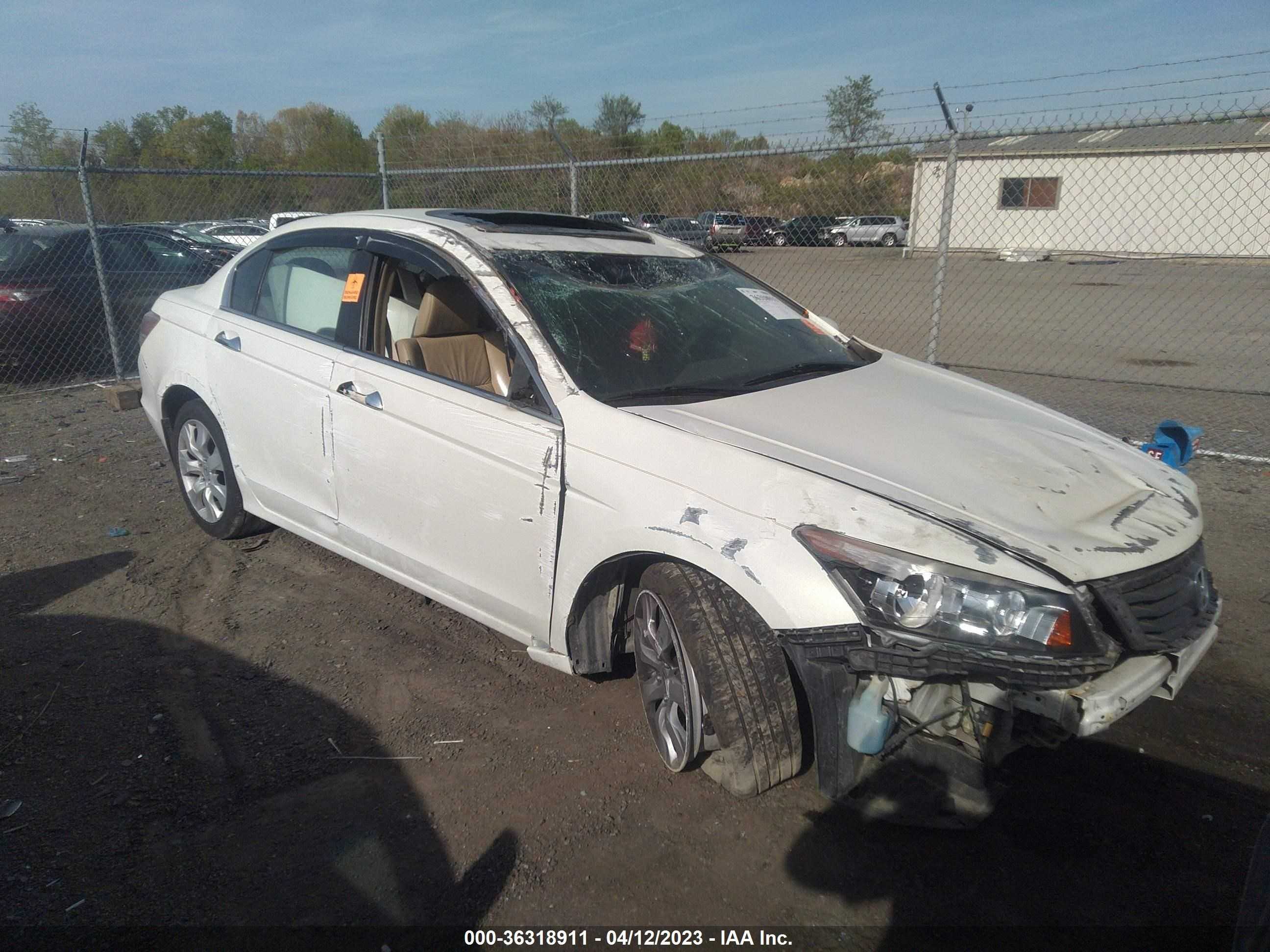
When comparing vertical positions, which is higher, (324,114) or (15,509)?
(324,114)

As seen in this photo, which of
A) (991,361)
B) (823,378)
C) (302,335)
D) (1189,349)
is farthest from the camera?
(1189,349)

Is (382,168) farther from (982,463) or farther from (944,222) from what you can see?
(982,463)

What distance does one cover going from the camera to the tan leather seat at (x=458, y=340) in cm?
385

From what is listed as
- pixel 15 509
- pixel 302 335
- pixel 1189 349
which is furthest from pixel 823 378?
pixel 1189 349

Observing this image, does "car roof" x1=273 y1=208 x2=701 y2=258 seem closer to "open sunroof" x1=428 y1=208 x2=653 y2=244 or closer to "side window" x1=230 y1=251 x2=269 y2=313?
"open sunroof" x1=428 y1=208 x2=653 y2=244

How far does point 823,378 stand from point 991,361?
7.61 meters

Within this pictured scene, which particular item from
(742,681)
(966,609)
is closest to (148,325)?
(742,681)

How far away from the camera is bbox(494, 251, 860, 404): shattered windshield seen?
3189mm

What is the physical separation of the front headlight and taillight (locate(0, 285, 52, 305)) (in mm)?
9313

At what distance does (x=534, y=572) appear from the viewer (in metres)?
3.04

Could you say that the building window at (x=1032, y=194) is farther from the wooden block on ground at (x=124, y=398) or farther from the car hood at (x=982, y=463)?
the car hood at (x=982, y=463)

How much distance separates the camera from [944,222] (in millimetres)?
6742

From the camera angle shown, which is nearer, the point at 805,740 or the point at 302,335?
the point at 805,740

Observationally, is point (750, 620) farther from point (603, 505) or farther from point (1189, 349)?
point (1189, 349)
